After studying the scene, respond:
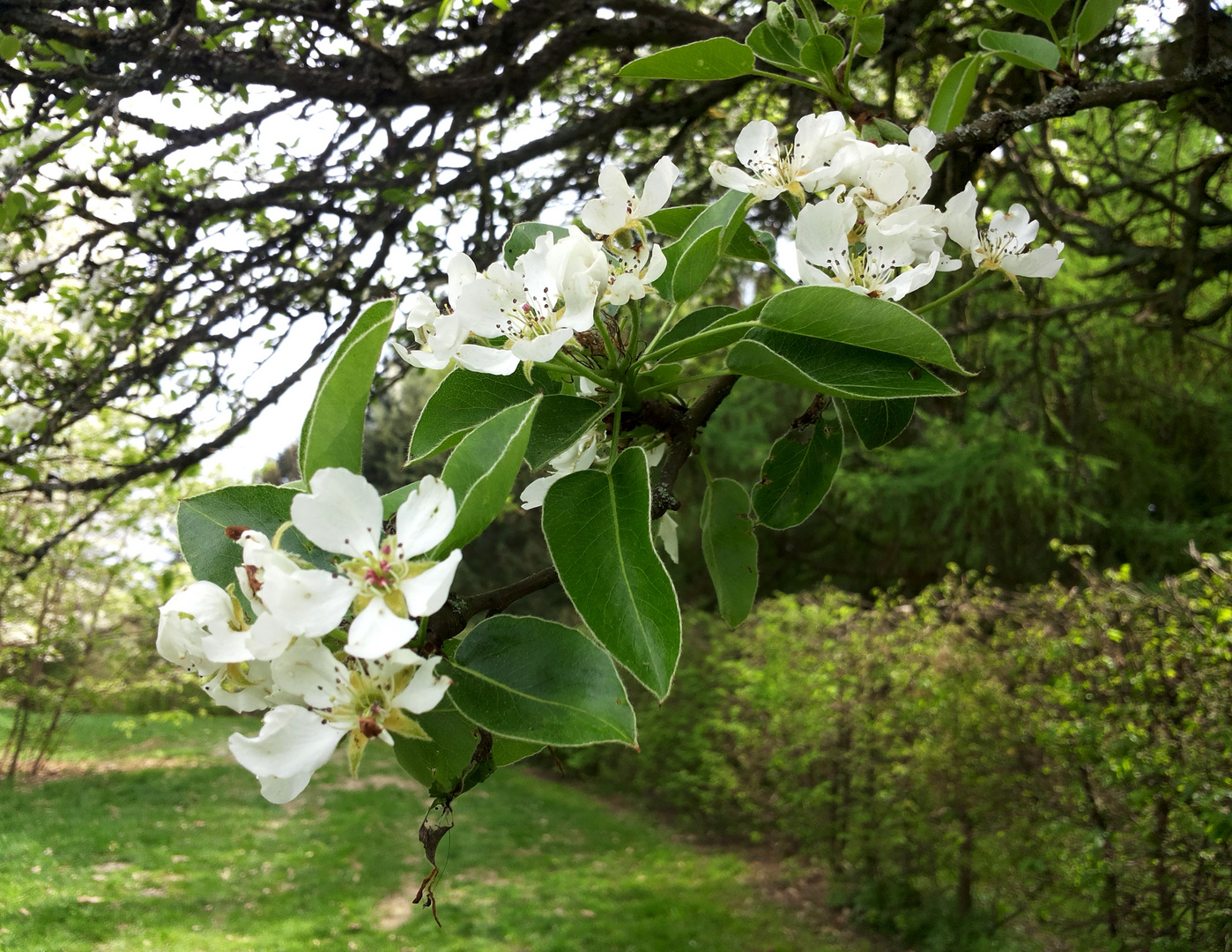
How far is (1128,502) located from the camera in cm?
1032

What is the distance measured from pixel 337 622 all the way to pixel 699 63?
865 mm

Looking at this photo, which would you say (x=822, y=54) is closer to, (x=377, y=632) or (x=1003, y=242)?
(x=1003, y=242)

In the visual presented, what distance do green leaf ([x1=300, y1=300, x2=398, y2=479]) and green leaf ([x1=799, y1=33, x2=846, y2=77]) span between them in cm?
71

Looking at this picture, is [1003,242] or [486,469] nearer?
[486,469]

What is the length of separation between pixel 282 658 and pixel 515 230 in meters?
0.55

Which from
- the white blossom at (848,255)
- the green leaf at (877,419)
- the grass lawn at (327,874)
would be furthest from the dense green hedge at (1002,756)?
the white blossom at (848,255)

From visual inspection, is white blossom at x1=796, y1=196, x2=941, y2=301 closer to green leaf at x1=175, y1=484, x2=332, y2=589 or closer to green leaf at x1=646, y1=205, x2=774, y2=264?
green leaf at x1=646, y1=205, x2=774, y2=264

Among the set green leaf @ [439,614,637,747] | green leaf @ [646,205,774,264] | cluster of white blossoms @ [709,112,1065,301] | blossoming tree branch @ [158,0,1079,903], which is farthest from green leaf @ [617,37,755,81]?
green leaf @ [439,614,637,747]

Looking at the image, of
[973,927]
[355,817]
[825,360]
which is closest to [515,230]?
[825,360]

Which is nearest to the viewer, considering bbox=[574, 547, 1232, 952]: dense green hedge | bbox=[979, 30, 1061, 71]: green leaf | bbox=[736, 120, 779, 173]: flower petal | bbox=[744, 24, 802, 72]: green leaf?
bbox=[736, 120, 779, 173]: flower petal

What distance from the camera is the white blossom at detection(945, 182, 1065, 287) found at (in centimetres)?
91

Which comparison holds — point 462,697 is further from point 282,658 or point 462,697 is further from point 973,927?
point 973,927

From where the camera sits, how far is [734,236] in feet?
2.93

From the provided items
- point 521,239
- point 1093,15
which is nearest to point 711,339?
point 521,239
